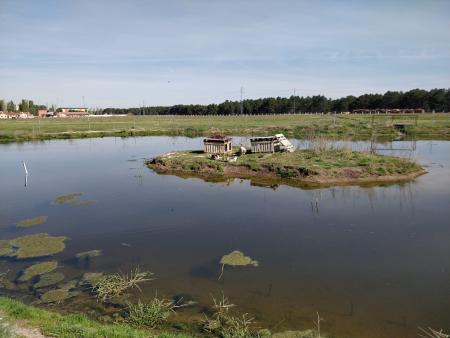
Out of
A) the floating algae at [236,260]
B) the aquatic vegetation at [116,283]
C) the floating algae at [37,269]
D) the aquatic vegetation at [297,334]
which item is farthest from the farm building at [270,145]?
the aquatic vegetation at [297,334]

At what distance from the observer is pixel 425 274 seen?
9.61 meters

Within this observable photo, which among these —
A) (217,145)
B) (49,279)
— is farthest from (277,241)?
(217,145)

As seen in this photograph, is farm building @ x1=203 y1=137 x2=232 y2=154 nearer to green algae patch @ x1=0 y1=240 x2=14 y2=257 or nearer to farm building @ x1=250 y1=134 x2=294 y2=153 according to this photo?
farm building @ x1=250 y1=134 x2=294 y2=153

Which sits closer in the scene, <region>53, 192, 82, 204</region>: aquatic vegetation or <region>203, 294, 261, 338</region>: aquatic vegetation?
<region>203, 294, 261, 338</region>: aquatic vegetation

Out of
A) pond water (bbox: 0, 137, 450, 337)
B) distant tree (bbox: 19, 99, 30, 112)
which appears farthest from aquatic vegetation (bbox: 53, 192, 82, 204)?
distant tree (bbox: 19, 99, 30, 112)

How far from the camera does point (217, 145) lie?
28734 millimetres

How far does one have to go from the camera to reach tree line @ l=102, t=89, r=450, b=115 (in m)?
102

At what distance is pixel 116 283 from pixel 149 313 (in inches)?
66.2

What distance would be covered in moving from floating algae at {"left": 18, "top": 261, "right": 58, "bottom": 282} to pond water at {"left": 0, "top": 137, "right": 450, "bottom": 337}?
0.32 m

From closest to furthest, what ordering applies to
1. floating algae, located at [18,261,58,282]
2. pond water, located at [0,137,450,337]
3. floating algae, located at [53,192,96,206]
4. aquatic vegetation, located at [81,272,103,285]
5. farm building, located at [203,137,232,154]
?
pond water, located at [0,137,450,337]
aquatic vegetation, located at [81,272,103,285]
floating algae, located at [18,261,58,282]
floating algae, located at [53,192,96,206]
farm building, located at [203,137,232,154]

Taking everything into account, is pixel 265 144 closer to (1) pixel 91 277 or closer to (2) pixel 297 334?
(1) pixel 91 277

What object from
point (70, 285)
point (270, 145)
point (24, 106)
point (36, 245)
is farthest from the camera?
point (24, 106)

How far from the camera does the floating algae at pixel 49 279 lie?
9461mm

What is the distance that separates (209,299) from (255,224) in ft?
18.1
